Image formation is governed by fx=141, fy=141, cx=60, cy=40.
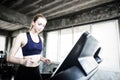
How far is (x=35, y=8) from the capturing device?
174 inches

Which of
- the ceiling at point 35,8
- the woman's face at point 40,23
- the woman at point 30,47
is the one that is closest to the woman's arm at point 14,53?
the woman at point 30,47

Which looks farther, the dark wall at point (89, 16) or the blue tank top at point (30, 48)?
the dark wall at point (89, 16)

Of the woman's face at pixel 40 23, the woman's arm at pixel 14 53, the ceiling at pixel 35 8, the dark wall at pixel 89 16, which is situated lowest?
the woman's arm at pixel 14 53

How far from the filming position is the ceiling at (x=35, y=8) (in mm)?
3916

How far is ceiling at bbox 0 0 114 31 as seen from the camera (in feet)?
12.8

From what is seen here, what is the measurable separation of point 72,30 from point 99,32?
1.03 metres

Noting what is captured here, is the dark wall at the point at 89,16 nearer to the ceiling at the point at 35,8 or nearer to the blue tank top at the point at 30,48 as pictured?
the ceiling at the point at 35,8

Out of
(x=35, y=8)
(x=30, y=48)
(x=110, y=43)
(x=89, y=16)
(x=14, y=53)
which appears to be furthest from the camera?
→ (x=35, y=8)

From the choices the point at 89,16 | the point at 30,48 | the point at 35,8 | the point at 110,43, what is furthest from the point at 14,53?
the point at 35,8

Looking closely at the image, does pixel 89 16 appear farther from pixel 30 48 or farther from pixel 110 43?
pixel 30 48

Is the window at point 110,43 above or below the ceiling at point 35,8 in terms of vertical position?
below

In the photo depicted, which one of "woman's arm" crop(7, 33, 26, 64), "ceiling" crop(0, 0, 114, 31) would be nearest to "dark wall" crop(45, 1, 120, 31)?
"ceiling" crop(0, 0, 114, 31)

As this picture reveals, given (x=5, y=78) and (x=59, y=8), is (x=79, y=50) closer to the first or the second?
(x=59, y=8)

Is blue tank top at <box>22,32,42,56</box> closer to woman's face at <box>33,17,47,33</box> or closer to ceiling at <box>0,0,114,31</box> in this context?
woman's face at <box>33,17,47,33</box>
